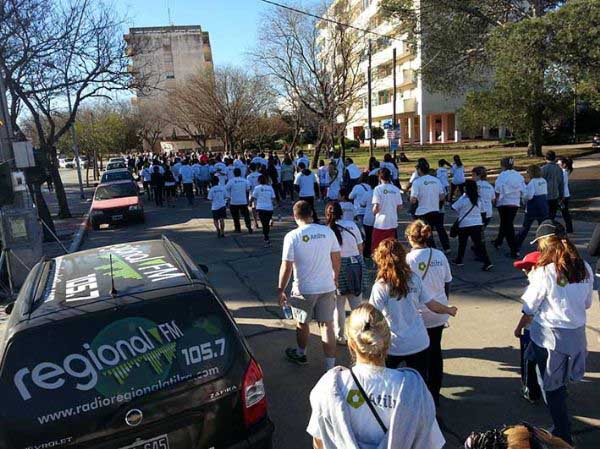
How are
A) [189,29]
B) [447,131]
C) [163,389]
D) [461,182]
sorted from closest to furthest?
[163,389], [461,182], [447,131], [189,29]

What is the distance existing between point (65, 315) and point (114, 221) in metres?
13.7

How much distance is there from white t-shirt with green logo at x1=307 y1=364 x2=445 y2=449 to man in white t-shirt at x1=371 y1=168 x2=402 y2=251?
5.81 metres

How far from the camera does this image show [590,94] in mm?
19641

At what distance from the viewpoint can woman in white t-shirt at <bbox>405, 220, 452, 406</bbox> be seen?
13.4 ft

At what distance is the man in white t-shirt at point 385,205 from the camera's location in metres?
7.91

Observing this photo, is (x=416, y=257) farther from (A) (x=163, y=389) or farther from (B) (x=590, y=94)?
(B) (x=590, y=94)

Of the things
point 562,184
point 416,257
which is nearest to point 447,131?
point 562,184

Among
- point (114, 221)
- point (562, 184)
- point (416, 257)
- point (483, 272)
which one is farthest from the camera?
point (114, 221)

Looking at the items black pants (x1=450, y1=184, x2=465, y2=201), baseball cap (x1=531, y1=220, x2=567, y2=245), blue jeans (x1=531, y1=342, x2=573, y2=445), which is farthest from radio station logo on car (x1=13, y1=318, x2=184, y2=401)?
black pants (x1=450, y1=184, x2=465, y2=201)

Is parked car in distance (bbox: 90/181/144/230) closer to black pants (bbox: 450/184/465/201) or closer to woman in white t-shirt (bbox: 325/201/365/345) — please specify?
black pants (bbox: 450/184/465/201)

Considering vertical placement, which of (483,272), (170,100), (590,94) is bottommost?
(483,272)

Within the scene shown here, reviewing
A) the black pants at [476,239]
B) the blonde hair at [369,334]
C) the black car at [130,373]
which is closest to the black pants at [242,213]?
the black pants at [476,239]

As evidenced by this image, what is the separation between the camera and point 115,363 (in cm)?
279

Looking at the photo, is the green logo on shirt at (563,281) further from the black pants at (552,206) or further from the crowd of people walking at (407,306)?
the black pants at (552,206)
